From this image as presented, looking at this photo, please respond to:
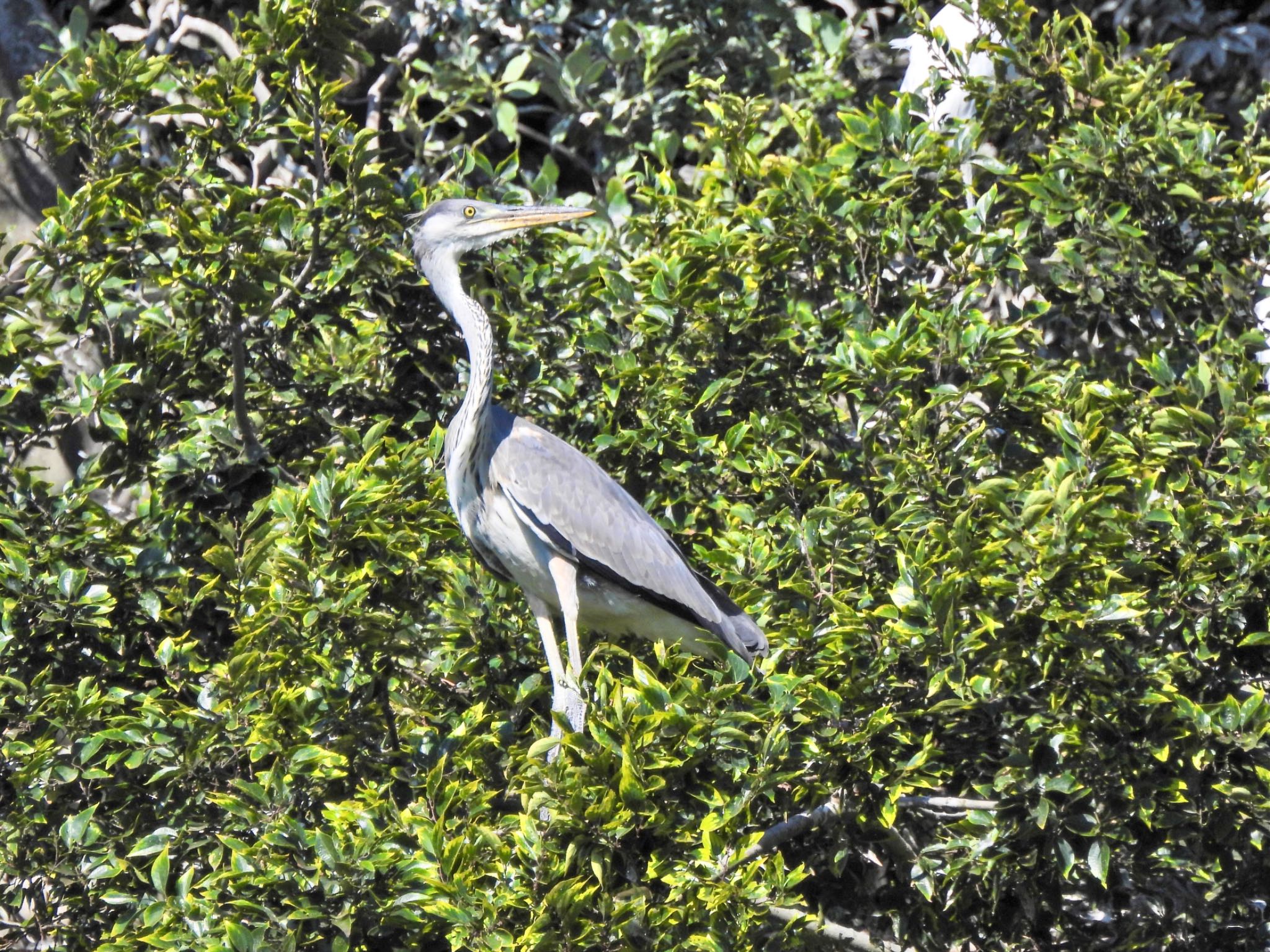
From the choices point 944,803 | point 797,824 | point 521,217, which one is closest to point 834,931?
point 797,824

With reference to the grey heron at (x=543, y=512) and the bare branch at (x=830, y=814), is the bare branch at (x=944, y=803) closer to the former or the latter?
the bare branch at (x=830, y=814)

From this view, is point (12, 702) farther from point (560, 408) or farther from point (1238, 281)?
point (1238, 281)

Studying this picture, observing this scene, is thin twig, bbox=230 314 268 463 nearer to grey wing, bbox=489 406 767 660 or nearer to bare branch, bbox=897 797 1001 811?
grey wing, bbox=489 406 767 660

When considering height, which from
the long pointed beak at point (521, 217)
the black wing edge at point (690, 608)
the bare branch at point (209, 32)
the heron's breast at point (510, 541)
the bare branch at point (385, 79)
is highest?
the bare branch at point (209, 32)

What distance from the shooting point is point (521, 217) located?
5.04m

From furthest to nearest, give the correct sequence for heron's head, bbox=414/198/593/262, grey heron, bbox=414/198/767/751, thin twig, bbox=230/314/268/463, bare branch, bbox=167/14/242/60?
1. bare branch, bbox=167/14/242/60
2. heron's head, bbox=414/198/593/262
3. grey heron, bbox=414/198/767/751
4. thin twig, bbox=230/314/268/463

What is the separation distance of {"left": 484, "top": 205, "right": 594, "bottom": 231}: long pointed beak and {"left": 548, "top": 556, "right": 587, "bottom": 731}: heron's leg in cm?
111

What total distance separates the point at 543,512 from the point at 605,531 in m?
0.21

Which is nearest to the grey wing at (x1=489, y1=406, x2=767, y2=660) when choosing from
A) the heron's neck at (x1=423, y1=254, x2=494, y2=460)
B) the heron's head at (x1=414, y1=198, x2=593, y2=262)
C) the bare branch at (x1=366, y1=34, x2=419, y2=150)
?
the heron's neck at (x1=423, y1=254, x2=494, y2=460)

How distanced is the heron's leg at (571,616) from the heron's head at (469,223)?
1.09m

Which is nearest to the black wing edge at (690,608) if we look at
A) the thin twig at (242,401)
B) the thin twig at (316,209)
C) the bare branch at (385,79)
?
the thin twig at (242,401)

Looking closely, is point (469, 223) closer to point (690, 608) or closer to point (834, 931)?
point (690, 608)

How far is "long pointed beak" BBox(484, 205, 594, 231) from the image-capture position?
500cm

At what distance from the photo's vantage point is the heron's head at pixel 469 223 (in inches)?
196
